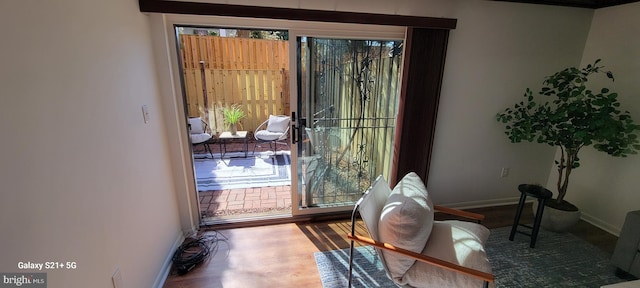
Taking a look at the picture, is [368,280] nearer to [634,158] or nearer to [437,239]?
[437,239]

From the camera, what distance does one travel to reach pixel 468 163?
2750 mm

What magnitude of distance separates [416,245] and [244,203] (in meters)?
2.02

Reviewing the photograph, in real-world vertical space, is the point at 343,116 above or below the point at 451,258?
above

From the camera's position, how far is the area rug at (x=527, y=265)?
188cm

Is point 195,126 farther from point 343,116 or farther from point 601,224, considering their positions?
point 601,224

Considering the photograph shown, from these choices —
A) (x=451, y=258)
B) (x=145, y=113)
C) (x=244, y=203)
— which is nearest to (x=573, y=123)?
(x=451, y=258)

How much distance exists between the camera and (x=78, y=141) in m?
1.11

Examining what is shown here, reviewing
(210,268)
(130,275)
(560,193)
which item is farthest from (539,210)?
(130,275)

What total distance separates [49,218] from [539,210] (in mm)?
3106

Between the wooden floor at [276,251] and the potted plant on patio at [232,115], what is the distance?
253 centimetres

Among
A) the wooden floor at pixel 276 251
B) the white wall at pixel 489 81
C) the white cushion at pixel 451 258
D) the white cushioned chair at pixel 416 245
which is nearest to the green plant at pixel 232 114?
the wooden floor at pixel 276 251

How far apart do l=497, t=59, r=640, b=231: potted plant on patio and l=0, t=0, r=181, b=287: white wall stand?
309 centimetres

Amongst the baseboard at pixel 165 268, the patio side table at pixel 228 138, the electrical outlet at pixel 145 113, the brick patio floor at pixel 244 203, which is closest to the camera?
the electrical outlet at pixel 145 113

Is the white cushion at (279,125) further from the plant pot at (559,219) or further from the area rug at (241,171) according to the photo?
the plant pot at (559,219)
